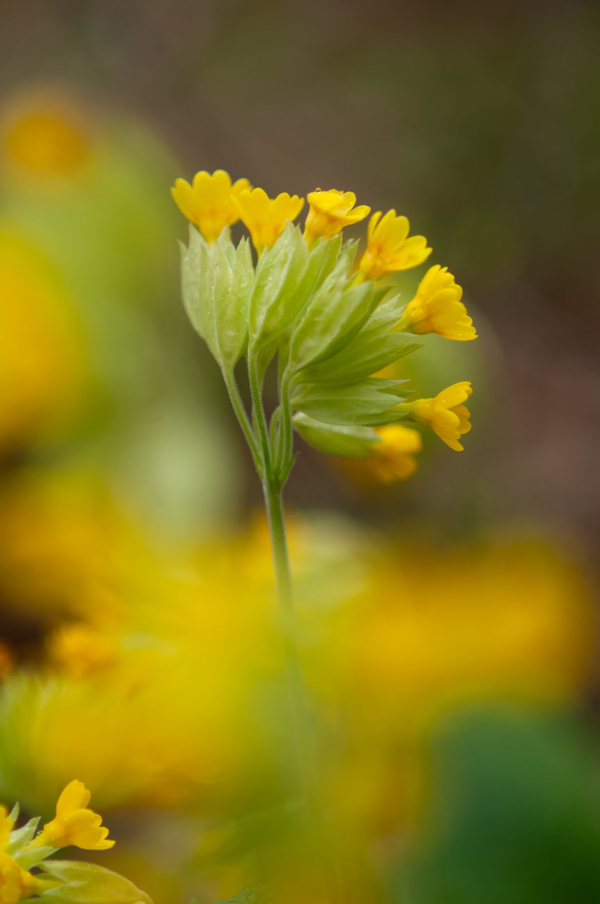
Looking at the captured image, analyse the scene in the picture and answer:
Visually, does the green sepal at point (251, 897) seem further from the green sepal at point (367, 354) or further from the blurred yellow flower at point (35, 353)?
the blurred yellow flower at point (35, 353)

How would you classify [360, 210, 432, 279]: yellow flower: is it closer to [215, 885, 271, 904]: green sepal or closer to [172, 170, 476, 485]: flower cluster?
[172, 170, 476, 485]: flower cluster

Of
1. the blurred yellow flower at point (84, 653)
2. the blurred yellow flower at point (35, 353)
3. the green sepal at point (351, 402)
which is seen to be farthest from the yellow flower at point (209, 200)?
the blurred yellow flower at point (35, 353)

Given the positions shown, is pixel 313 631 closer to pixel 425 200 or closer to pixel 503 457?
pixel 503 457

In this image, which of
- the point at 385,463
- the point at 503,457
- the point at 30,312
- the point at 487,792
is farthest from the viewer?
the point at 503,457

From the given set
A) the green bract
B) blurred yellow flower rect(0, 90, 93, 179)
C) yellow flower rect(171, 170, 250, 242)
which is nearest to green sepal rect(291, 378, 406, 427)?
the green bract

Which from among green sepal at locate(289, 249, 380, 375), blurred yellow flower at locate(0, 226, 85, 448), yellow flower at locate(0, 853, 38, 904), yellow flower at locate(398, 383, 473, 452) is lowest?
blurred yellow flower at locate(0, 226, 85, 448)

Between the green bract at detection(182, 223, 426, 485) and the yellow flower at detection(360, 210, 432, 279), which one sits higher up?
the yellow flower at detection(360, 210, 432, 279)

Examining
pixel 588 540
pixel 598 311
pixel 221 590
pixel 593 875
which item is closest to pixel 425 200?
pixel 598 311
